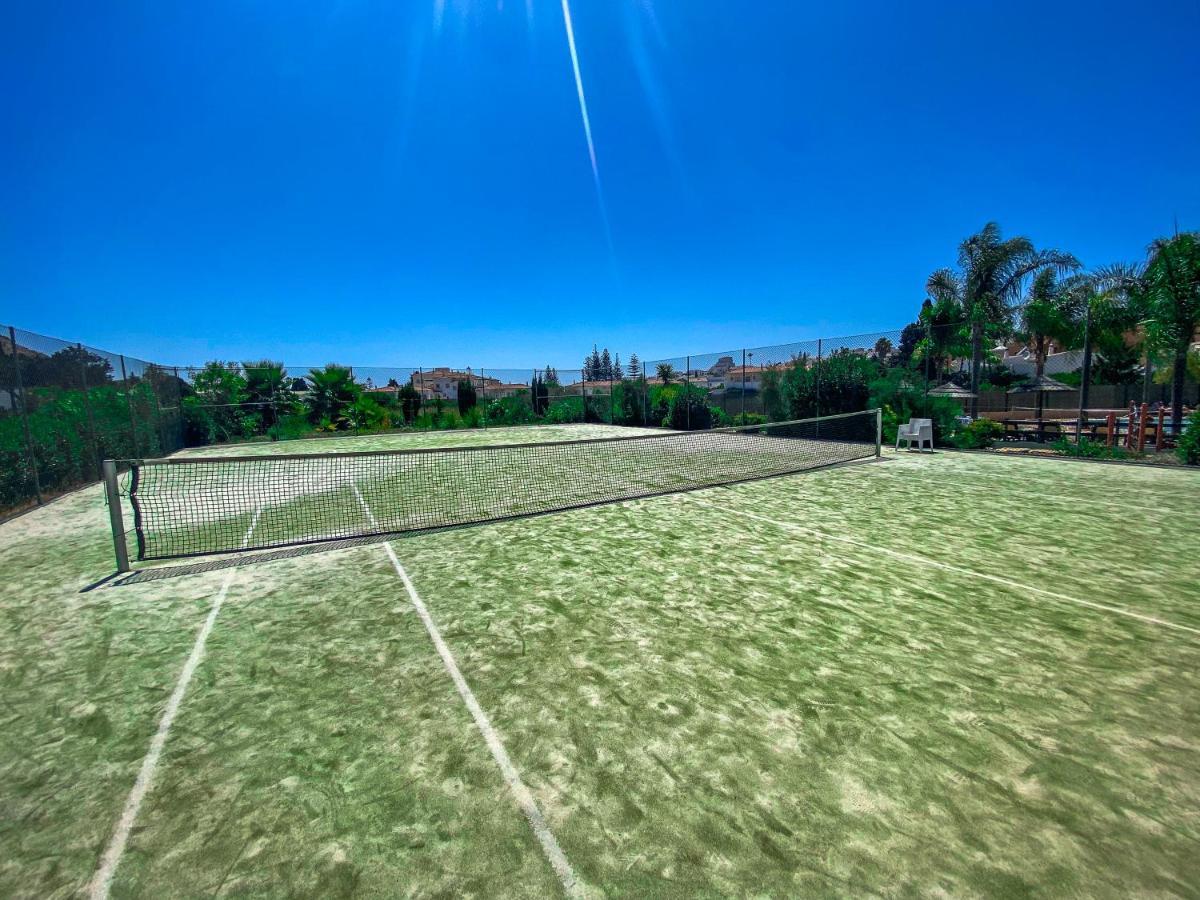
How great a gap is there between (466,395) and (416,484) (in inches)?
679

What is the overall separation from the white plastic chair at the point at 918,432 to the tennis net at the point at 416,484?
93 cm

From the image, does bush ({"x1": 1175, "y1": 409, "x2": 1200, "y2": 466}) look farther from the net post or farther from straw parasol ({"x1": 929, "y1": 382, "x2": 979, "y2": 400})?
the net post

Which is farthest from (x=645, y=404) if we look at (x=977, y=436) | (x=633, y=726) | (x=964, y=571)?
(x=633, y=726)

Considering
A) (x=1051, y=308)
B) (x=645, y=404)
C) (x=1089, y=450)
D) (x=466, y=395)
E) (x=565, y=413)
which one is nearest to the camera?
(x=1089, y=450)

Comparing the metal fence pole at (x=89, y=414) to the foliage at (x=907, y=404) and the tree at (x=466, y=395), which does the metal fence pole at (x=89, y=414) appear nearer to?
the tree at (x=466, y=395)

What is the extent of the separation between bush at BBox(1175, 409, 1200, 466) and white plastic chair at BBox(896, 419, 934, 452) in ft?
14.6

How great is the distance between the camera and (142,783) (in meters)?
2.36

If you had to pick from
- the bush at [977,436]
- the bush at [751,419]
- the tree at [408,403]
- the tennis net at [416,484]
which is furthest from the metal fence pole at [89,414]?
the bush at [977,436]

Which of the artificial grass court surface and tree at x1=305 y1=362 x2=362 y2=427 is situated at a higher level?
tree at x1=305 y1=362 x2=362 y2=427

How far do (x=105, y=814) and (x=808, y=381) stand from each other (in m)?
17.5

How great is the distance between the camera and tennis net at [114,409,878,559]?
6840mm

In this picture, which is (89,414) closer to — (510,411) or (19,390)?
(19,390)

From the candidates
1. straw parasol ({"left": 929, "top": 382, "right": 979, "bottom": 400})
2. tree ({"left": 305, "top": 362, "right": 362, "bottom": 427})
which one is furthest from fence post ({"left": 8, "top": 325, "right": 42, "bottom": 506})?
straw parasol ({"left": 929, "top": 382, "right": 979, "bottom": 400})

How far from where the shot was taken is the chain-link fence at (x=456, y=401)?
920 cm
